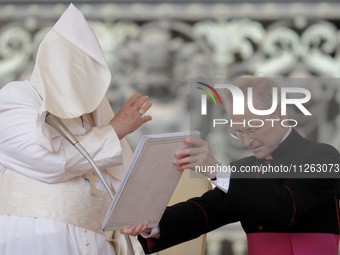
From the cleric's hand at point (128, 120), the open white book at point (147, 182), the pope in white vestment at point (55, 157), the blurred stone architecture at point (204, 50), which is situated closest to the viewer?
the open white book at point (147, 182)

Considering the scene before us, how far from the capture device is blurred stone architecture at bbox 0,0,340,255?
446 centimetres

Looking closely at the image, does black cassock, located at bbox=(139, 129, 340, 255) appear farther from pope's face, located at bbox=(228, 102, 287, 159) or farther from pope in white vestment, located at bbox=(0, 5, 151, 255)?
pope in white vestment, located at bbox=(0, 5, 151, 255)

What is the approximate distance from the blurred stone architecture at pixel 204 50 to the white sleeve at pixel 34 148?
2.11 meters

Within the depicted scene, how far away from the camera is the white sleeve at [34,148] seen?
2.26 metres

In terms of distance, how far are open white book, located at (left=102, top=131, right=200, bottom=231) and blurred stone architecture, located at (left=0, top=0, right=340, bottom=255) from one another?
2.27 m

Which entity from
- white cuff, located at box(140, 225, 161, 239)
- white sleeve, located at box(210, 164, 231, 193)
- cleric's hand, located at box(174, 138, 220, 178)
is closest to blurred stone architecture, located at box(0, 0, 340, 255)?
white cuff, located at box(140, 225, 161, 239)

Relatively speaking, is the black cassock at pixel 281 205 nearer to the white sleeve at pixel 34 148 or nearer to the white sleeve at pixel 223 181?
the white sleeve at pixel 223 181

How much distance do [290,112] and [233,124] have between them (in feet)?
0.82

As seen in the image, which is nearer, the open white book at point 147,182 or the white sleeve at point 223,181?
the open white book at point 147,182

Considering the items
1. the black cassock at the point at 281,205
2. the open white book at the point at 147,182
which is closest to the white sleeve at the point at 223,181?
the black cassock at the point at 281,205

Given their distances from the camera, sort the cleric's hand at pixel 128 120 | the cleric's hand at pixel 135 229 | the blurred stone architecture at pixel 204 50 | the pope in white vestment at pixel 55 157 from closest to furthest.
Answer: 1. the cleric's hand at pixel 135 229
2. the pope in white vestment at pixel 55 157
3. the cleric's hand at pixel 128 120
4. the blurred stone architecture at pixel 204 50

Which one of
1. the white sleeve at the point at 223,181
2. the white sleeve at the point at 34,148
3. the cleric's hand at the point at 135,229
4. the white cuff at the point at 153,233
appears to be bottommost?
the white cuff at the point at 153,233

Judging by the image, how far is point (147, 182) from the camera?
2.06 metres

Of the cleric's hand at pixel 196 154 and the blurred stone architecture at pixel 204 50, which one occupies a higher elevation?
the cleric's hand at pixel 196 154
